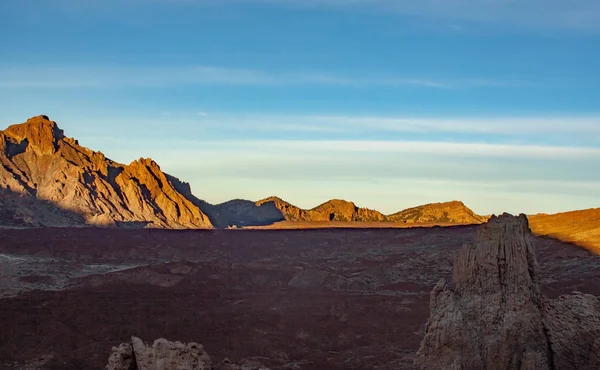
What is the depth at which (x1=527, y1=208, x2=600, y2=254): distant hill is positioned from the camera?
226 ft

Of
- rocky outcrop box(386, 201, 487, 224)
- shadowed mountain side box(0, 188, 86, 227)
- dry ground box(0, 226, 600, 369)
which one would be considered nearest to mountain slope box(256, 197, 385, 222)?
rocky outcrop box(386, 201, 487, 224)

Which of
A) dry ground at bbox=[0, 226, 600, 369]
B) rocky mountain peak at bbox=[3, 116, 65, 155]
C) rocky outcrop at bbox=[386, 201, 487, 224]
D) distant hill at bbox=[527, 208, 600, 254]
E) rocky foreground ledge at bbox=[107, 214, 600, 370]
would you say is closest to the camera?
rocky foreground ledge at bbox=[107, 214, 600, 370]

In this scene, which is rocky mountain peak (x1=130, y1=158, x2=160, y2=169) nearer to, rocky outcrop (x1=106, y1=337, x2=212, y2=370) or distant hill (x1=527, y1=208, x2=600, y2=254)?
distant hill (x1=527, y1=208, x2=600, y2=254)

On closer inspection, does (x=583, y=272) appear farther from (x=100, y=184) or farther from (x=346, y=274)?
(x=100, y=184)

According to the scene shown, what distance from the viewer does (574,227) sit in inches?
3066

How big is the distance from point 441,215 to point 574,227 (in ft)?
246

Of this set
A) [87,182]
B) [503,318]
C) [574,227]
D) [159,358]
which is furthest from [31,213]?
[503,318]

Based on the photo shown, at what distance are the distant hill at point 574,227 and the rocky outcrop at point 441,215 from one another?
50.0 m

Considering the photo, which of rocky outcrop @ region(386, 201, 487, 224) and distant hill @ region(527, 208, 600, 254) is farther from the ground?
rocky outcrop @ region(386, 201, 487, 224)

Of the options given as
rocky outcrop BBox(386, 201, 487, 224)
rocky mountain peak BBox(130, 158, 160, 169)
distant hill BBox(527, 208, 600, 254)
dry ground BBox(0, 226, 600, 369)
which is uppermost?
rocky mountain peak BBox(130, 158, 160, 169)

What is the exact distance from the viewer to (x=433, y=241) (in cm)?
8788

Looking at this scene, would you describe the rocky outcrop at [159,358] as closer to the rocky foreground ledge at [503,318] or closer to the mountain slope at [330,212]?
the rocky foreground ledge at [503,318]

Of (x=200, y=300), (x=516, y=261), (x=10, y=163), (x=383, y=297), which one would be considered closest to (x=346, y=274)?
(x=383, y=297)

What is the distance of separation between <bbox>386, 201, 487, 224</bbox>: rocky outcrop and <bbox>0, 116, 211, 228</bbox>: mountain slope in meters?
49.4
